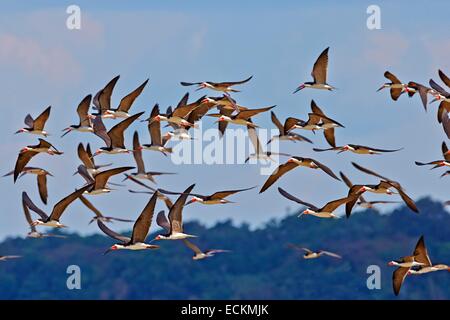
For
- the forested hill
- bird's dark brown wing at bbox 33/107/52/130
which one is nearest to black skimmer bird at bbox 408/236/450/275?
bird's dark brown wing at bbox 33/107/52/130

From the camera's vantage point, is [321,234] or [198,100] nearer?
[198,100]

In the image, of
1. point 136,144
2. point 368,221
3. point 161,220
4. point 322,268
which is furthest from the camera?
point 368,221

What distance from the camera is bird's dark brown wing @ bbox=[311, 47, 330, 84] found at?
33.2 meters

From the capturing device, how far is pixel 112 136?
32750 millimetres

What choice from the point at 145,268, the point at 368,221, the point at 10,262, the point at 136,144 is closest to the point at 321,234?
the point at 368,221

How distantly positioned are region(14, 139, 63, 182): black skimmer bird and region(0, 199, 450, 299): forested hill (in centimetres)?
5736

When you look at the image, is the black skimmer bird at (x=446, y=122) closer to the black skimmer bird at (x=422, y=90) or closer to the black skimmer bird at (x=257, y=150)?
the black skimmer bird at (x=422, y=90)

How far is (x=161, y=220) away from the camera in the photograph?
3216 cm

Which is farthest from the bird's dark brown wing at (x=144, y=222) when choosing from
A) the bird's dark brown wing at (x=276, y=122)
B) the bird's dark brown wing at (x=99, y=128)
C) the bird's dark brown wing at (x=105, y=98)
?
the bird's dark brown wing at (x=276, y=122)

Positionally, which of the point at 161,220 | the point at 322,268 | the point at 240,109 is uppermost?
the point at 240,109

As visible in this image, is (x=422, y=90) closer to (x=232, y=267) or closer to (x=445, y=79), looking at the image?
(x=445, y=79)

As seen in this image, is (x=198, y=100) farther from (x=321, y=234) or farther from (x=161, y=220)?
(x=321, y=234)

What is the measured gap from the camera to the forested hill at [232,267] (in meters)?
94.9
